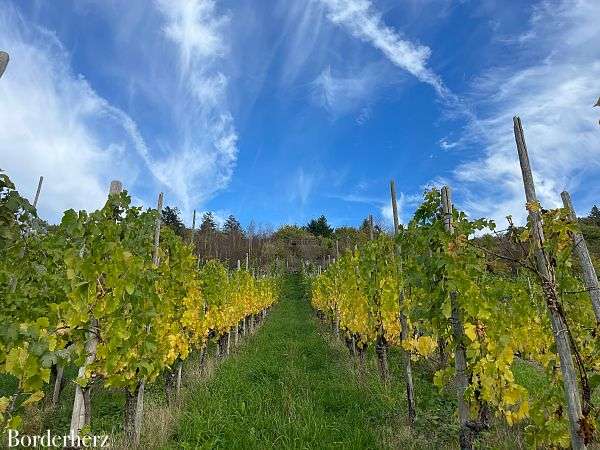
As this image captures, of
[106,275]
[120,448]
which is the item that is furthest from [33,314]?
[106,275]

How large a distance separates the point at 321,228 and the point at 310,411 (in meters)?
62.7

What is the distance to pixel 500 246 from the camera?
131 inches

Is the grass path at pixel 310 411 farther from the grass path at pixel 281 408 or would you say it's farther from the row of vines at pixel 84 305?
the row of vines at pixel 84 305

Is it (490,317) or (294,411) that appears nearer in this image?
(490,317)

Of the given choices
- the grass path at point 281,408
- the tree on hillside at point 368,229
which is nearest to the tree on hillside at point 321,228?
the tree on hillside at point 368,229

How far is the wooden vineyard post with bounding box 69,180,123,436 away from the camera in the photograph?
3.22m

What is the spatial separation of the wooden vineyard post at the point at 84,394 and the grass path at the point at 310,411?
1432mm

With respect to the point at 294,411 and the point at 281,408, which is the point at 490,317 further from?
the point at 281,408

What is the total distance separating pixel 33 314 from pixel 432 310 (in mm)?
5001

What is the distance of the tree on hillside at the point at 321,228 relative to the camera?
222 feet

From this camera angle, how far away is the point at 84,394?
3.31 m

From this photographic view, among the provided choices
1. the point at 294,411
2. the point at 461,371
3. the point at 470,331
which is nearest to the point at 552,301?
the point at 470,331

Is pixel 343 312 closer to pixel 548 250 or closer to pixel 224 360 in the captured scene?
pixel 224 360

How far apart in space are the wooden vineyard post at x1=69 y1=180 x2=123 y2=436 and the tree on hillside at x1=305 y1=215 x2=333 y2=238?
63582mm
